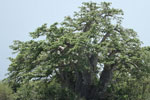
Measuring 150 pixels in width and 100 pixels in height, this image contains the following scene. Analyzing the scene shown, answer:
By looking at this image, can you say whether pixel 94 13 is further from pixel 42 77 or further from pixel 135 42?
pixel 42 77

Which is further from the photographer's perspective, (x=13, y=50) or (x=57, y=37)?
(x=13, y=50)

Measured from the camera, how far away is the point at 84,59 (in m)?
18.9

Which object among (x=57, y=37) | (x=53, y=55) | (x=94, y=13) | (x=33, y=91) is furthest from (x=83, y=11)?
(x=33, y=91)

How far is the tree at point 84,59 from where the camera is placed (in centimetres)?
1917

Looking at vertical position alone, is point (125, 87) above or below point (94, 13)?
below

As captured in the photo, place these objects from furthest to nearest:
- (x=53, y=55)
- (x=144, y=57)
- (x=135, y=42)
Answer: (x=135, y=42), (x=144, y=57), (x=53, y=55)

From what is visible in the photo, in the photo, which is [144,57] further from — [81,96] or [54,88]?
[54,88]

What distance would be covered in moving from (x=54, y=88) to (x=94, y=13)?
7.41 metres

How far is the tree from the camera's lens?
62.9 feet

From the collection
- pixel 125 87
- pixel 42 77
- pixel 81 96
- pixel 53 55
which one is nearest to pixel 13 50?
pixel 42 77

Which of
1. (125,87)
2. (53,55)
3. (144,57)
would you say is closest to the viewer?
(53,55)

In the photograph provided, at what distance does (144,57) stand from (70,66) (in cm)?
582

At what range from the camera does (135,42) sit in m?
22.0

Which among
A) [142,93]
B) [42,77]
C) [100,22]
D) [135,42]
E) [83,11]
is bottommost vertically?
[142,93]
